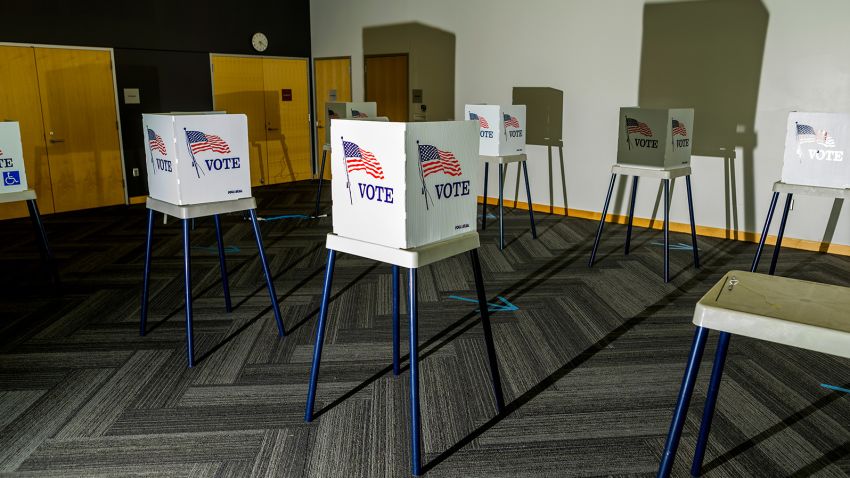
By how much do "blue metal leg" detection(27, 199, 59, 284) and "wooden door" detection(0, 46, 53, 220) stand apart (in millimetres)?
2781

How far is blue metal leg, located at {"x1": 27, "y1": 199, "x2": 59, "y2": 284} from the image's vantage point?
3.52m

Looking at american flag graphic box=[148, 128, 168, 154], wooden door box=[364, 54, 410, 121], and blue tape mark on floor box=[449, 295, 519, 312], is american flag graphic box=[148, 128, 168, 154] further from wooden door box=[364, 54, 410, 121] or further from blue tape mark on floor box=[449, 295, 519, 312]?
wooden door box=[364, 54, 410, 121]

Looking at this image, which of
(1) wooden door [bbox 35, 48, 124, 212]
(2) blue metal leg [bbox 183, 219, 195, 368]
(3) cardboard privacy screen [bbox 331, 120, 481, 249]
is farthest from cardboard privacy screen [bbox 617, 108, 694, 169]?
(1) wooden door [bbox 35, 48, 124, 212]

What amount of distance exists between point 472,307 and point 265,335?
46.3 inches

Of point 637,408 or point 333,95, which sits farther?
point 333,95

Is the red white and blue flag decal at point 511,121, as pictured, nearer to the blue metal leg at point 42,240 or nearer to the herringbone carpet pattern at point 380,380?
the herringbone carpet pattern at point 380,380

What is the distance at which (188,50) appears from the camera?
23.5 feet

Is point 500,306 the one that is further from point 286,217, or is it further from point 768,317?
point 286,217

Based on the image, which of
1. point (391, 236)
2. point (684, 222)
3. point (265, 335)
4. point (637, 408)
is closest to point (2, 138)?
point (265, 335)

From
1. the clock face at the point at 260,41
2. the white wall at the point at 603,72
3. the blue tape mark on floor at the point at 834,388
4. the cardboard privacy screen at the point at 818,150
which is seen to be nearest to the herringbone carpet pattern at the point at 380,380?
the blue tape mark on floor at the point at 834,388

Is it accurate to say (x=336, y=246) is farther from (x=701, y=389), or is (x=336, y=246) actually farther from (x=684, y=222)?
(x=684, y=222)

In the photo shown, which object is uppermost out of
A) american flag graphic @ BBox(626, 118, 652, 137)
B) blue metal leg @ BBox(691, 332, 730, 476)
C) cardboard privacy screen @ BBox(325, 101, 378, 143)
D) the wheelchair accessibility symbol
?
cardboard privacy screen @ BBox(325, 101, 378, 143)

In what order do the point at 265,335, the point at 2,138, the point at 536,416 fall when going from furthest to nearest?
the point at 2,138 → the point at 265,335 → the point at 536,416

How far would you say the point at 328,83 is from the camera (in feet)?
27.5
